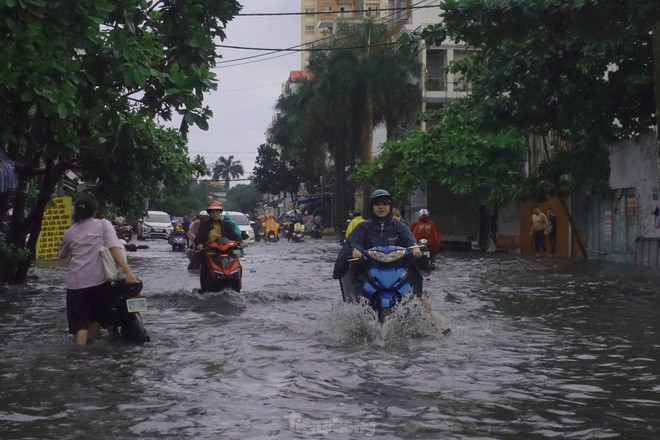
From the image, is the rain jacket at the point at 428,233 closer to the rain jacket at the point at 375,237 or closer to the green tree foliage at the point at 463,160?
the rain jacket at the point at 375,237

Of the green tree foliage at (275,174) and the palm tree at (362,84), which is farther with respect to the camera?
the green tree foliage at (275,174)

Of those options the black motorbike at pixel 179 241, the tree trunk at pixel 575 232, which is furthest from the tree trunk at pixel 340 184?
the tree trunk at pixel 575 232

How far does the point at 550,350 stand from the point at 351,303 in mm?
2034

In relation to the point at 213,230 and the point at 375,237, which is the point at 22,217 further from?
the point at 375,237

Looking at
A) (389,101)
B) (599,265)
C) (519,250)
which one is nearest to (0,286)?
(599,265)

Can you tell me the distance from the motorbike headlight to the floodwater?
1.77 feet

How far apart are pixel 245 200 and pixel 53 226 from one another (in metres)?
155

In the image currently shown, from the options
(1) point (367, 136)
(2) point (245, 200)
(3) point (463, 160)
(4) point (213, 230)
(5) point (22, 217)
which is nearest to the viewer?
(4) point (213, 230)

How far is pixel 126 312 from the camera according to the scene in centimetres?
1037

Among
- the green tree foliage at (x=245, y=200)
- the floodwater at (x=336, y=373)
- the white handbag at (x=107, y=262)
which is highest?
the green tree foliage at (x=245, y=200)

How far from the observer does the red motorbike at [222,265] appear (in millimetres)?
15344

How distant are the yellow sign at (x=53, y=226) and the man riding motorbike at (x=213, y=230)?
48.1 feet

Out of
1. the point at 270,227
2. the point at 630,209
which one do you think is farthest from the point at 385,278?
the point at 270,227

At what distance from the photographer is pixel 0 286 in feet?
61.1
